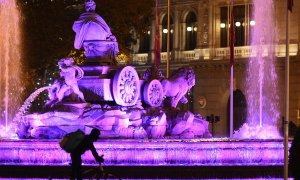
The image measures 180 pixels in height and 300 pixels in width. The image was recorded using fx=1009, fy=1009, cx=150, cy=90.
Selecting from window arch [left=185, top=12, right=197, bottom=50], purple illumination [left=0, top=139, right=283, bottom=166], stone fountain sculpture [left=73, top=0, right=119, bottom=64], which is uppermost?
window arch [left=185, top=12, right=197, bottom=50]

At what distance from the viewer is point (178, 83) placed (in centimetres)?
2939

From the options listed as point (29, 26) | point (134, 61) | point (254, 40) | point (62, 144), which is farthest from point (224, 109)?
point (62, 144)

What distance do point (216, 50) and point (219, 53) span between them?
0.43m

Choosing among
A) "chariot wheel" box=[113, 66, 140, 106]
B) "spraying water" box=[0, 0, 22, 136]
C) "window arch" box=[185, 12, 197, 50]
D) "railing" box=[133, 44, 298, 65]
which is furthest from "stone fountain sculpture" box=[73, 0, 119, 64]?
"window arch" box=[185, 12, 197, 50]

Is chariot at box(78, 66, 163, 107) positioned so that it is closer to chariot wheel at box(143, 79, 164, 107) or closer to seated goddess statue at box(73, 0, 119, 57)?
chariot wheel at box(143, 79, 164, 107)

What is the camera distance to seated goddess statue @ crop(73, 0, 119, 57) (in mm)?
27656

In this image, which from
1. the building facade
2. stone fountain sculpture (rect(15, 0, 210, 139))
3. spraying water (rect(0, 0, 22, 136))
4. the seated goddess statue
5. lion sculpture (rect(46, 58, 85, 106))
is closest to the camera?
stone fountain sculpture (rect(15, 0, 210, 139))

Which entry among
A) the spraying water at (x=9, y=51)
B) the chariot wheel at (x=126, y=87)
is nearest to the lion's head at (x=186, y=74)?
the chariot wheel at (x=126, y=87)

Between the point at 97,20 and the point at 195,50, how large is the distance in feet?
126

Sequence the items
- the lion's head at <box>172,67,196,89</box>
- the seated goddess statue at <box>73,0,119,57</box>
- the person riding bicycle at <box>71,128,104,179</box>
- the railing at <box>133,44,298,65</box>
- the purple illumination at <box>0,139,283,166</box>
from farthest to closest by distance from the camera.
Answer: the railing at <box>133,44,298,65</box>
the lion's head at <box>172,67,196,89</box>
the seated goddess statue at <box>73,0,119,57</box>
the purple illumination at <box>0,139,283,166</box>
the person riding bicycle at <box>71,128,104,179</box>

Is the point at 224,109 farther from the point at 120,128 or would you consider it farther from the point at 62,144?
the point at 62,144

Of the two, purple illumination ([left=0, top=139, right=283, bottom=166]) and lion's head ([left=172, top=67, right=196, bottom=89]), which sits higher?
lion's head ([left=172, top=67, right=196, bottom=89])

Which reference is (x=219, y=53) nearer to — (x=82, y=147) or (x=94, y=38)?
(x=94, y=38)

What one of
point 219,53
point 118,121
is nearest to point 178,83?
point 118,121
